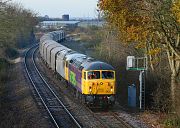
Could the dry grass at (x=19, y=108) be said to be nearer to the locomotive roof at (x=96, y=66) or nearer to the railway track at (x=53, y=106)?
the railway track at (x=53, y=106)

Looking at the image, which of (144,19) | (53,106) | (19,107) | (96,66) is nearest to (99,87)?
(96,66)

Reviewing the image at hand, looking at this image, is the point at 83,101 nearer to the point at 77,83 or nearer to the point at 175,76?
the point at 77,83

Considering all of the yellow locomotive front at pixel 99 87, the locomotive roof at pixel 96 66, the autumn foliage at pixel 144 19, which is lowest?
Answer: the yellow locomotive front at pixel 99 87

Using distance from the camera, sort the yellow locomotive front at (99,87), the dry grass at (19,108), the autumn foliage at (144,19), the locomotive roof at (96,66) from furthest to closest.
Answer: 1. the locomotive roof at (96,66)
2. the yellow locomotive front at (99,87)
3. the dry grass at (19,108)
4. the autumn foliage at (144,19)

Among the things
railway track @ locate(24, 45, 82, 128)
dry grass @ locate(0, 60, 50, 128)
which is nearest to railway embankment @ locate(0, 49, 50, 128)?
dry grass @ locate(0, 60, 50, 128)

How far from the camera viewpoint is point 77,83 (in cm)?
2494

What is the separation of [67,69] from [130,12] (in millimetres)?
10876

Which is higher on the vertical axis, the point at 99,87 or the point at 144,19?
the point at 144,19

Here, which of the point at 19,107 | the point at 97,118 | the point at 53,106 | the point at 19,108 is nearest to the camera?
the point at 97,118

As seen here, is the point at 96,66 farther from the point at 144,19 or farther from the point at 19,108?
the point at 19,108

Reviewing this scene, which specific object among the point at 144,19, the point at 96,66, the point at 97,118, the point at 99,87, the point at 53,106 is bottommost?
the point at 53,106

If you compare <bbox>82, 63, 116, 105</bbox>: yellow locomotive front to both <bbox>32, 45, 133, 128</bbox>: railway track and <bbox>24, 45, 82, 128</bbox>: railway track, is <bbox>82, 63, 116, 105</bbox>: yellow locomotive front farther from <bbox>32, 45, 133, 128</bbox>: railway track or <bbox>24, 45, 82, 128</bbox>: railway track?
<bbox>24, 45, 82, 128</bbox>: railway track

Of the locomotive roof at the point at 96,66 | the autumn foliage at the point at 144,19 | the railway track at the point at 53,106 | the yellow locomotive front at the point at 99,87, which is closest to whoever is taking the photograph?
the autumn foliage at the point at 144,19

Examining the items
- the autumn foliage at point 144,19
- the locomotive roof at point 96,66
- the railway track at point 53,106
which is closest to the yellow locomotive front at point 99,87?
the locomotive roof at point 96,66
